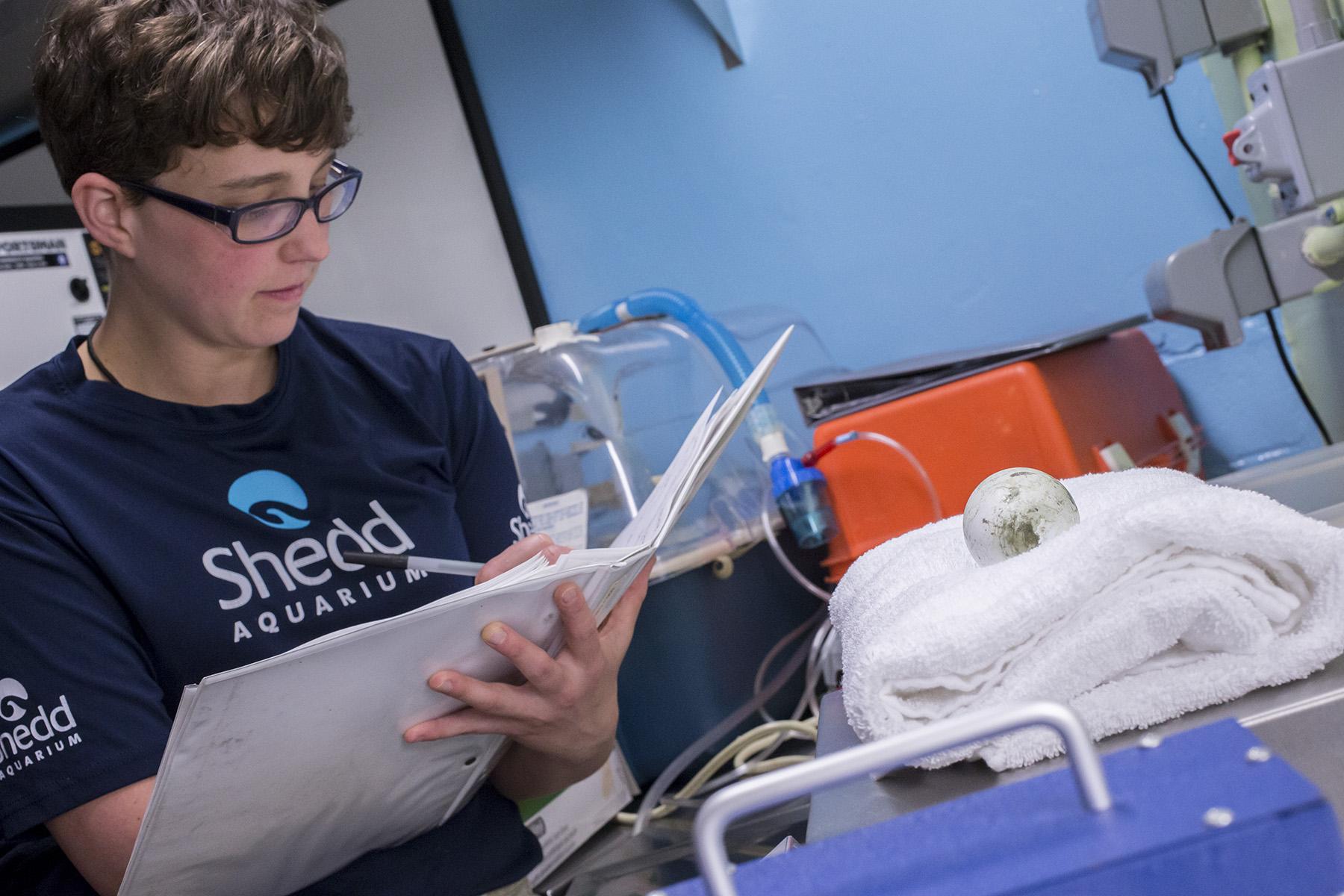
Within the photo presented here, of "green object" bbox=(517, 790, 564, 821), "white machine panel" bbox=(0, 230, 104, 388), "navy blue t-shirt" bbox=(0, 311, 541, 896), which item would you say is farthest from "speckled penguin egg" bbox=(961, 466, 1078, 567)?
"white machine panel" bbox=(0, 230, 104, 388)

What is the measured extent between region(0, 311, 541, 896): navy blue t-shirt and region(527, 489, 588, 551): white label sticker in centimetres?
42

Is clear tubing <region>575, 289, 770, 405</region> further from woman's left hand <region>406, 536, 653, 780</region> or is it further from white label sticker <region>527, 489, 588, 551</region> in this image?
woman's left hand <region>406, 536, 653, 780</region>

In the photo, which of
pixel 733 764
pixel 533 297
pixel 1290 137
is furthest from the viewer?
pixel 533 297

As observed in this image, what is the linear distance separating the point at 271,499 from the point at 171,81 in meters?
0.34

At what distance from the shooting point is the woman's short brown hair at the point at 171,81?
2.70ft

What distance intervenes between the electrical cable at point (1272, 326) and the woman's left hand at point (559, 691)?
94 centimetres

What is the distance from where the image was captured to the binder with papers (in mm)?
609

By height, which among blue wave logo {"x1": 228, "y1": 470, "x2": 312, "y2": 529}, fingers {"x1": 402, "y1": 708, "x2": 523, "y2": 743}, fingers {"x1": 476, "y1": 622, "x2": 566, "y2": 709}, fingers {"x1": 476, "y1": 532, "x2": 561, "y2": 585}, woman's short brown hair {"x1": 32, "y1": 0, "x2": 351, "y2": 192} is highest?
woman's short brown hair {"x1": 32, "y1": 0, "x2": 351, "y2": 192}

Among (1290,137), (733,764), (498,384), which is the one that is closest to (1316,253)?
(1290,137)

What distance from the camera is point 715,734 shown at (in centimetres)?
142

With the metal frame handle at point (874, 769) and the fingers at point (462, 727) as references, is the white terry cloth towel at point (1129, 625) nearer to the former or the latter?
the metal frame handle at point (874, 769)

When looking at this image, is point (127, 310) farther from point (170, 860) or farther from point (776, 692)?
point (776, 692)

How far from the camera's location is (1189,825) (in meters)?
0.30

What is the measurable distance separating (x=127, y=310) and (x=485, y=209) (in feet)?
3.48
